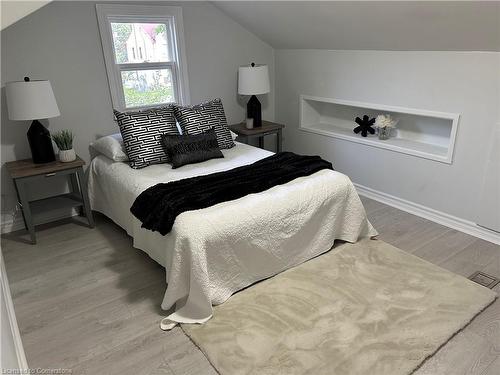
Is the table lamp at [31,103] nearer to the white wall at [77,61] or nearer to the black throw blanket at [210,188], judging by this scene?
the white wall at [77,61]

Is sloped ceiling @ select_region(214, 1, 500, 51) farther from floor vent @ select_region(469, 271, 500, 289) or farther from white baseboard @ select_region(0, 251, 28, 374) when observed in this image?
white baseboard @ select_region(0, 251, 28, 374)

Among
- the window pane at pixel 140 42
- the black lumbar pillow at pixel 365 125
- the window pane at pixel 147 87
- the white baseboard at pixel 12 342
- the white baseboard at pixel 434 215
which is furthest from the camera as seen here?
the black lumbar pillow at pixel 365 125

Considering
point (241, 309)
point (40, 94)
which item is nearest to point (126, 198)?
point (40, 94)

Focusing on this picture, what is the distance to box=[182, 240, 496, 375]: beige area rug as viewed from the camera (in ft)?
6.01

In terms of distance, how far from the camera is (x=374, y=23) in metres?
2.86

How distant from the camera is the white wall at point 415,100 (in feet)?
8.91

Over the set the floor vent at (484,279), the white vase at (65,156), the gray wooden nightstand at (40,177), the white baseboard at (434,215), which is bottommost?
the floor vent at (484,279)

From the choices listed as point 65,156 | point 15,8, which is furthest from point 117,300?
point 15,8

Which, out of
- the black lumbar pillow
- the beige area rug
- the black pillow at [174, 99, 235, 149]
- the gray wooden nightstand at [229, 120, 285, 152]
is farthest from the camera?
the gray wooden nightstand at [229, 120, 285, 152]

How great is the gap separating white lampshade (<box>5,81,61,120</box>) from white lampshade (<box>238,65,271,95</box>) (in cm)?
182

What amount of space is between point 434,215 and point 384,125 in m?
0.92

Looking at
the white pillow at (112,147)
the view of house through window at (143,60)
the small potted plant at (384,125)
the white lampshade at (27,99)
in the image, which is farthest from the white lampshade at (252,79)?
the white lampshade at (27,99)

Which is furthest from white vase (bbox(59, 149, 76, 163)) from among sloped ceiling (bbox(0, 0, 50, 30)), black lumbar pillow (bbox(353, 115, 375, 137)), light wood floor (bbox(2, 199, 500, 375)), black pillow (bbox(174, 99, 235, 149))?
black lumbar pillow (bbox(353, 115, 375, 137))

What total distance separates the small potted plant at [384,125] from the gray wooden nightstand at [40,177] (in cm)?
263
